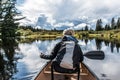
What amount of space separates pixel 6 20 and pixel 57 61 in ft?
196

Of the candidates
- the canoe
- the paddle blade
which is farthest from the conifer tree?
the canoe

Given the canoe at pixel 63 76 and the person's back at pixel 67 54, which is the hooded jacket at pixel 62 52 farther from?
the canoe at pixel 63 76

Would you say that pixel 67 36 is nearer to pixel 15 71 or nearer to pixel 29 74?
pixel 29 74

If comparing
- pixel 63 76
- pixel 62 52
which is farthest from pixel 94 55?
pixel 62 52

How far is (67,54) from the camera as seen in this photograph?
11.5 m

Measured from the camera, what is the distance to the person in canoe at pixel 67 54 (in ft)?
37.6

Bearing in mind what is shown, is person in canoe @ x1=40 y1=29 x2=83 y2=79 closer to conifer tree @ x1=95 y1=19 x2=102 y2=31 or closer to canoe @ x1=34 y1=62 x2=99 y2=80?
canoe @ x1=34 y1=62 x2=99 y2=80

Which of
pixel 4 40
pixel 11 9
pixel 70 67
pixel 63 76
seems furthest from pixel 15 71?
pixel 11 9

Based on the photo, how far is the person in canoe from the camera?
11445 mm

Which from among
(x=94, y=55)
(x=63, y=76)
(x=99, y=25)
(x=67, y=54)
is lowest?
(x=99, y=25)

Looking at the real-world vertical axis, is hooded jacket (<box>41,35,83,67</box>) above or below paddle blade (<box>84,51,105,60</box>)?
above

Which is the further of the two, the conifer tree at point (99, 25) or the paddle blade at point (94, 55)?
the conifer tree at point (99, 25)

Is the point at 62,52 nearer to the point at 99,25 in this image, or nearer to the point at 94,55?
the point at 94,55

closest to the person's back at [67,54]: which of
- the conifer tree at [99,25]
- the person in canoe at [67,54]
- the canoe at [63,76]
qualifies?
the person in canoe at [67,54]
